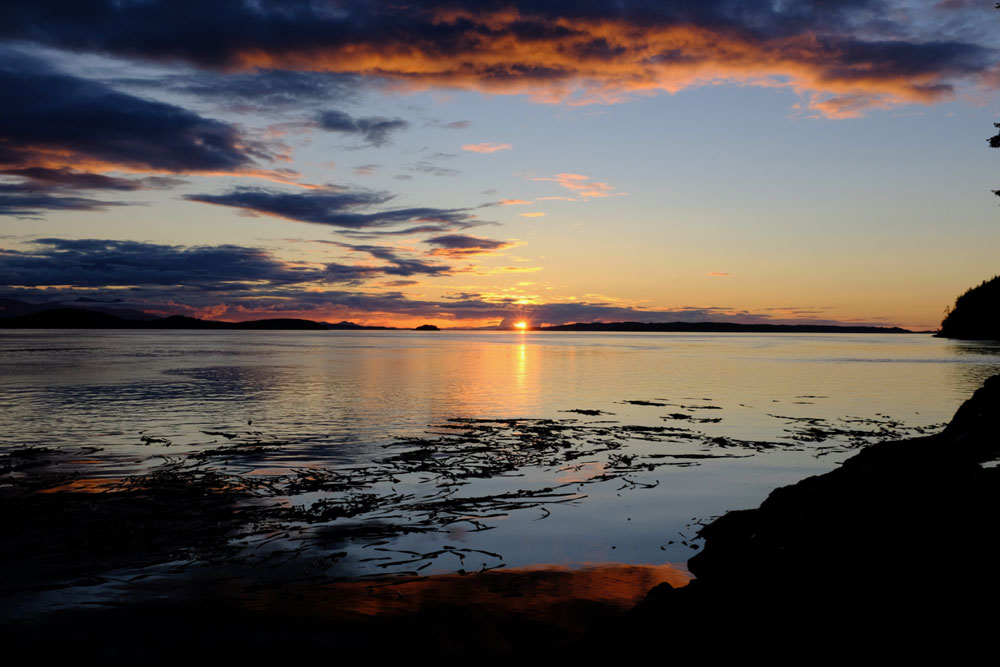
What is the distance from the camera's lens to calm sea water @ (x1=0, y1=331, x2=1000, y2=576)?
13.9 m

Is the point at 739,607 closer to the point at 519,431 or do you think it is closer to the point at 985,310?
the point at 519,431

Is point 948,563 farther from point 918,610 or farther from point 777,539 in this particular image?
point 777,539

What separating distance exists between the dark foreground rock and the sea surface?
3.45m

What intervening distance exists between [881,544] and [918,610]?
5.46ft

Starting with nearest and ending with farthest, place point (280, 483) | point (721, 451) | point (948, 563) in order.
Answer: point (948, 563), point (280, 483), point (721, 451)

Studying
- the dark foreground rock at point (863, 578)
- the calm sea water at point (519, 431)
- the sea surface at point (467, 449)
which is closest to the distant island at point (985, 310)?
the calm sea water at point (519, 431)

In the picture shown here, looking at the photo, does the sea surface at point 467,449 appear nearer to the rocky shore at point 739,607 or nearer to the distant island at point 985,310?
the rocky shore at point 739,607

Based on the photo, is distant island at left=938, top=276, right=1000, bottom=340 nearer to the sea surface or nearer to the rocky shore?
the sea surface

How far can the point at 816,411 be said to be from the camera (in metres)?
34.2

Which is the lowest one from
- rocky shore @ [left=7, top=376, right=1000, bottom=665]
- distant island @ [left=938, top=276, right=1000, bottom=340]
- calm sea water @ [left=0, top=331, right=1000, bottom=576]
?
calm sea water @ [left=0, top=331, right=1000, bottom=576]

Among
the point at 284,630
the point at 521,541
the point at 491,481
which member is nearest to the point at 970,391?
the point at 491,481

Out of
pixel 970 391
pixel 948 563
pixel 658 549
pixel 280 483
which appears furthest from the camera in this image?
pixel 970 391

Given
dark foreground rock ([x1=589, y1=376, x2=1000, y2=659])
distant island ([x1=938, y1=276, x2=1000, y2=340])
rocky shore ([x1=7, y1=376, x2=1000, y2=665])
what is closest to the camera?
dark foreground rock ([x1=589, y1=376, x2=1000, y2=659])

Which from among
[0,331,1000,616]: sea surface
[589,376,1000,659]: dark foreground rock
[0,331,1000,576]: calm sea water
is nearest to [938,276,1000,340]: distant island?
[0,331,1000,576]: calm sea water
